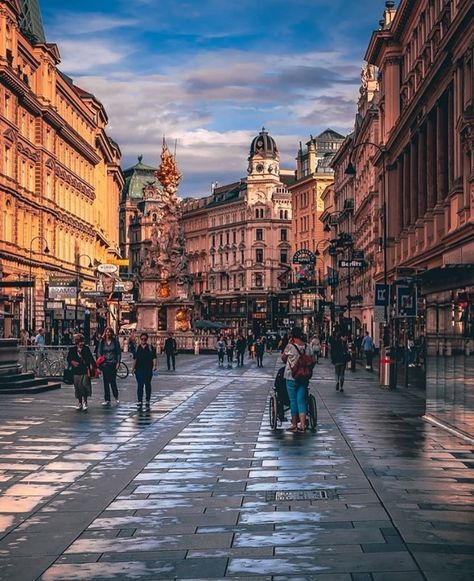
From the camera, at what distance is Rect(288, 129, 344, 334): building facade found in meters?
148

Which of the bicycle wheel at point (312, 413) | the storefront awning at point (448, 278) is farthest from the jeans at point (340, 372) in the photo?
the bicycle wheel at point (312, 413)

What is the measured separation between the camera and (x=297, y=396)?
68.9ft

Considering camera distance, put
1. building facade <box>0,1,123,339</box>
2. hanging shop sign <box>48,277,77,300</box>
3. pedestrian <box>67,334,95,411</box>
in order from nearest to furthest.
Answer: pedestrian <box>67,334,95,411</box>
hanging shop sign <box>48,277,77,300</box>
building facade <box>0,1,123,339</box>

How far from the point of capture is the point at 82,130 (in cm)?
10962

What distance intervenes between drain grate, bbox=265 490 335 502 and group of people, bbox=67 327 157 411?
46.4ft

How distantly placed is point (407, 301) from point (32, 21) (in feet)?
212

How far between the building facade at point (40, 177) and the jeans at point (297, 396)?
38364 mm

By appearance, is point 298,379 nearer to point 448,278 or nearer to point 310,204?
point 448,278

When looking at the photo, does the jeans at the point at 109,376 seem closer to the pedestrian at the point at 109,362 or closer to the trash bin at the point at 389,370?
the pedestrian at the point at 109,362

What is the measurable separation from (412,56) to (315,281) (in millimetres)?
81066

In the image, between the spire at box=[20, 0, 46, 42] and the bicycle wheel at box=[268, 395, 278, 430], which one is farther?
the spire at box=[20, 0, 46, 42]

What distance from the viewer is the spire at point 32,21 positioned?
8706 centimetres

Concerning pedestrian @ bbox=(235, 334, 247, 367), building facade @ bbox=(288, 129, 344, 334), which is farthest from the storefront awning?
building facade @ bbox=(288, 129, 344, 334)

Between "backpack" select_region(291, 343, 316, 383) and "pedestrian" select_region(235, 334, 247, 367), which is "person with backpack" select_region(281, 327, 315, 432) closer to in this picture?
"backpack" select_region(291, 343, 316, 383)
